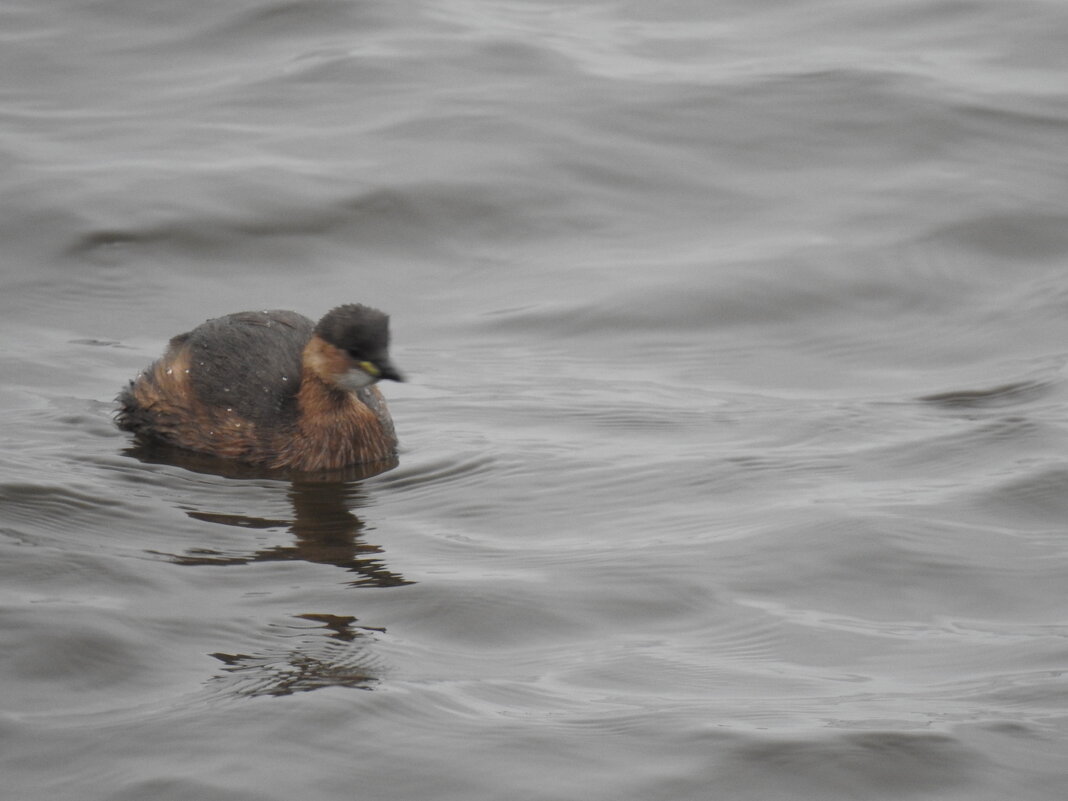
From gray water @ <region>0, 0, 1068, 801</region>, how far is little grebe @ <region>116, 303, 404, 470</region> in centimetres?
25

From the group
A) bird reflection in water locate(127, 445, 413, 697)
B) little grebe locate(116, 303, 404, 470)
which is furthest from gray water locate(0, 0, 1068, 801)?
little grebe locate(116, 303, 404, 470)

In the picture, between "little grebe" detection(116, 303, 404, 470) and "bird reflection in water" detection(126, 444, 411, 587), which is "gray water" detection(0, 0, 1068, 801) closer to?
"bird reflection in water" detection(126, 444, 411, 587)

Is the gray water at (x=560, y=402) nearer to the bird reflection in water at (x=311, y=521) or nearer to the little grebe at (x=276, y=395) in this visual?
the bird reflection in water at (x=311, y=521)

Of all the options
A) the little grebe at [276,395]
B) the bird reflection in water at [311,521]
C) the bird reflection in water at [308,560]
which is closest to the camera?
the bird reflection in water at [308,560]

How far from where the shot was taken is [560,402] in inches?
383

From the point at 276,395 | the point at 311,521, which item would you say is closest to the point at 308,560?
the point at 311,521

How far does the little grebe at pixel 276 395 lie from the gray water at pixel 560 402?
0.25m

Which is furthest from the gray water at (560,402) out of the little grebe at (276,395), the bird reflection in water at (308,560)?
the little grebe at (276,395)

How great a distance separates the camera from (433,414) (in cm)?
961

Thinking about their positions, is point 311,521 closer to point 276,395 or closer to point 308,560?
point 308,560

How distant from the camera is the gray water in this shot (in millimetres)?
5875

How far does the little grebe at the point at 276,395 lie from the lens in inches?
349

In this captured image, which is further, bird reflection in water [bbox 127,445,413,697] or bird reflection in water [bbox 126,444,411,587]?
bird reflection in water [bbox 126,444,411,587]

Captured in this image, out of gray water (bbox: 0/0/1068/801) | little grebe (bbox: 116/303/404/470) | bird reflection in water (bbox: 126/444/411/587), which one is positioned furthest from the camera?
little grebe (bbox: 116/303/404/470)
